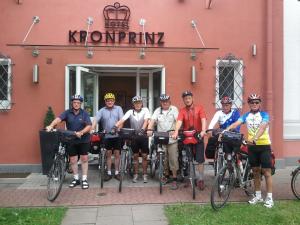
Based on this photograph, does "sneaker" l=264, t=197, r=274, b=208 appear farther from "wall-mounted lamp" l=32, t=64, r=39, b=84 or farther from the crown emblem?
"wall-mounted lamp" l=32, t=64, r=39, b=84

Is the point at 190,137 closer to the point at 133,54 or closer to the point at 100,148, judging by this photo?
the point at 100,148

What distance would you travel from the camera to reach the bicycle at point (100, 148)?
812 centimetres

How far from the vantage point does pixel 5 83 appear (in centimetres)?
966

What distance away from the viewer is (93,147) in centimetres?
876

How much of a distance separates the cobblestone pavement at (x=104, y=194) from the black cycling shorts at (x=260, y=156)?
0.77m

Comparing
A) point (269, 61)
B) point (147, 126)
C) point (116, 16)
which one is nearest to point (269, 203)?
point (147, 126)

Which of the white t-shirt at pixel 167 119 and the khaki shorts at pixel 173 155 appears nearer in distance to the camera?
the khaki shorts at pixel 173 155

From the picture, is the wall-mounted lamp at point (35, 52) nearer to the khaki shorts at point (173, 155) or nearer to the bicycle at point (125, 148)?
the bicycle at point (125, 148)

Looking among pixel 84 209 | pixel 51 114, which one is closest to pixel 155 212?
pixel 84 209

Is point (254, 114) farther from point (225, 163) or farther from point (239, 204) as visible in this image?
point (239, 204)

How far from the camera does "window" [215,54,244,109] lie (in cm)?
1016

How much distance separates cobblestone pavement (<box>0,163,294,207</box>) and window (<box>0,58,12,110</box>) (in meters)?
1.73

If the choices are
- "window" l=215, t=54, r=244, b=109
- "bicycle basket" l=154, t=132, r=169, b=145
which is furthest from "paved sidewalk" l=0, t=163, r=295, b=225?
"window" l=215, t=54, r=244, b=109

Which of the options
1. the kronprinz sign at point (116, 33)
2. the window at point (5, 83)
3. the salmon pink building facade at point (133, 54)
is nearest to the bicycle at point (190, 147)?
the salmon pink building facade at point (133, 54)
